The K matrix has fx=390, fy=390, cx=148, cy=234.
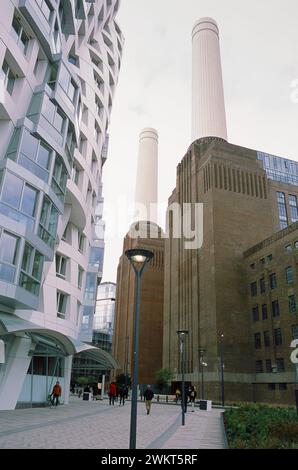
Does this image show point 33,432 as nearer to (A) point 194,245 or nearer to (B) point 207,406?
(B) point 207,406

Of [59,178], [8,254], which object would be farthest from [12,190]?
[59,178]

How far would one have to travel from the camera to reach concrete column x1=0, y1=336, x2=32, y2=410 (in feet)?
65.4

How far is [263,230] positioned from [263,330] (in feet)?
59.2

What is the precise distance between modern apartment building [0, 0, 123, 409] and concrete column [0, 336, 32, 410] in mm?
50

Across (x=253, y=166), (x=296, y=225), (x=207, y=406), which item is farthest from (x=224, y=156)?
(x=207, y=406)

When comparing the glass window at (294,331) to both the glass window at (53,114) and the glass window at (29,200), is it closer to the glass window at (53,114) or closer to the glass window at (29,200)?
the glass window at (53,114)

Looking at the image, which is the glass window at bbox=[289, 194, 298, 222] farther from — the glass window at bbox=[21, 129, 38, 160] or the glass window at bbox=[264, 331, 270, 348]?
the glass window at bbox=[21, 129, 38, 160]

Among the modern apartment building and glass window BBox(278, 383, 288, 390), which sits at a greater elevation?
the modern apartment building

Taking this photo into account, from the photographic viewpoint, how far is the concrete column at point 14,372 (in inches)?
784

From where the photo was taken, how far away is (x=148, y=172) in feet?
497

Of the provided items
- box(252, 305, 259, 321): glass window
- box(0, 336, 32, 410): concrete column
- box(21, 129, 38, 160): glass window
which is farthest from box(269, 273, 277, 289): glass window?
box(21, 129, 38, 160): glass window

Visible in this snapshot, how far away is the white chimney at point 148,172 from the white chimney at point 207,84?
48.8 meters

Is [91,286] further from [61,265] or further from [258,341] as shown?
[258,341]

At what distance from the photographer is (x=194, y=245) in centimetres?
6656
